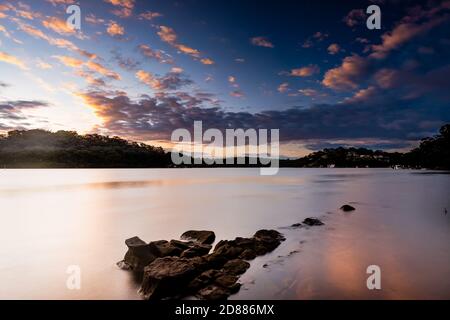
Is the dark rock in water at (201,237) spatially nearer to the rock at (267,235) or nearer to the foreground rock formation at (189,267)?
the rock at (267,235)

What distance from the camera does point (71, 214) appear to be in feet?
94.0

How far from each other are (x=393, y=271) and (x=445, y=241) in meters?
7.24

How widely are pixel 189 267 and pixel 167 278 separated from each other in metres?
0.78

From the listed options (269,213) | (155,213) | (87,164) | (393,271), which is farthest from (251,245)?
(87,164)

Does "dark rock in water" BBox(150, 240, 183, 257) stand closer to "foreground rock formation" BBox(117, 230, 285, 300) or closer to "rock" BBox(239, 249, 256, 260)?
"foreground rock formation" BBox(117, 230, 285, 300)

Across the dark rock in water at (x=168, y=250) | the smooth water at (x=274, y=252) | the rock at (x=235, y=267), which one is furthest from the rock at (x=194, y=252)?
the smooth water at (x=274, y=252)

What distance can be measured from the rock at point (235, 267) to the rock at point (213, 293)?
1.21m

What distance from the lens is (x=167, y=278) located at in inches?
337

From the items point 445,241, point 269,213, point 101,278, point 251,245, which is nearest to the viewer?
point 101,278

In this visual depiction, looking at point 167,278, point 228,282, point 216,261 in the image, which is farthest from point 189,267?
point 216,261

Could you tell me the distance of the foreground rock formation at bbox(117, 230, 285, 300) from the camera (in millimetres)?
8555

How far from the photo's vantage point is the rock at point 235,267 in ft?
33.1
